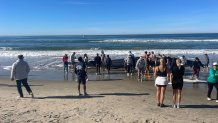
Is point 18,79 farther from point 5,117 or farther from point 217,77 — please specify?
point 217,77

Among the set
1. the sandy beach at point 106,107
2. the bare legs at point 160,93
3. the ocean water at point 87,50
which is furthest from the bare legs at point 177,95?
the ocean water at point 87,50

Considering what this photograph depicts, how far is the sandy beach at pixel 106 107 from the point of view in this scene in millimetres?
9539

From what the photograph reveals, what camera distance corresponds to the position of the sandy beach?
954 centimetres

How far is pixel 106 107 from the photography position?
10914 millimetres

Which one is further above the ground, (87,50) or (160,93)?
(160,93)

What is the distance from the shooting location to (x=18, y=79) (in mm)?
12664

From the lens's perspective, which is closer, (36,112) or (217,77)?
(36,112)

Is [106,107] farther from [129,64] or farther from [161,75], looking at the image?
[129,64]

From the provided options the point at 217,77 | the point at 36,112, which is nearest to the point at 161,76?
the point at 217,77

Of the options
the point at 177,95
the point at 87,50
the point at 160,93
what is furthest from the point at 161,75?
the point at 87,50

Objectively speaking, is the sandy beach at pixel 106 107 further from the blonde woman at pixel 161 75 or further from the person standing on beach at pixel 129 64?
the person standing on beach at pixel 129 64

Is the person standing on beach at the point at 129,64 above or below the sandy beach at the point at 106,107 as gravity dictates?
above

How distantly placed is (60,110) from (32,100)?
210cm

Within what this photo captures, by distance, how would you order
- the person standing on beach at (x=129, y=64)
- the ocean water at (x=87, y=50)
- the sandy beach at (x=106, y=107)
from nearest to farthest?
1. the sandy beach at (x=106, y=107)
2. the person standing on beach at (x=129, y=64)
3. the ocean water at (x=87, y=50)
